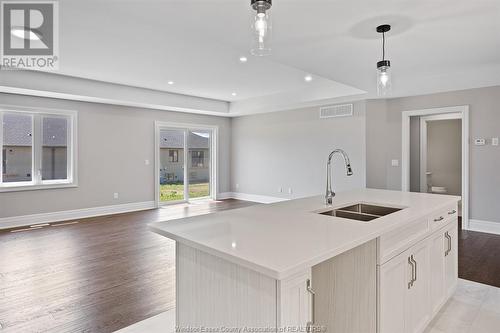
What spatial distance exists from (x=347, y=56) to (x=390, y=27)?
89 cm

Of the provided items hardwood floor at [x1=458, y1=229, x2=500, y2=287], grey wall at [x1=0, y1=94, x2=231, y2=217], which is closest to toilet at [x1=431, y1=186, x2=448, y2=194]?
hardwood floor at [x1=458, y1=229, x2=500, y2=287]

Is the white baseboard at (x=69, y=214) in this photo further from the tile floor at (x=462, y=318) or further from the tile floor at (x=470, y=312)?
the tile floor at (x=470, y=312)

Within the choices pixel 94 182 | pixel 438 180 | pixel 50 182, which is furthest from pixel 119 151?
pixel 438 180

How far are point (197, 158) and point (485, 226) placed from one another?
6.40m

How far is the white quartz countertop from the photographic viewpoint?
45.6 inches

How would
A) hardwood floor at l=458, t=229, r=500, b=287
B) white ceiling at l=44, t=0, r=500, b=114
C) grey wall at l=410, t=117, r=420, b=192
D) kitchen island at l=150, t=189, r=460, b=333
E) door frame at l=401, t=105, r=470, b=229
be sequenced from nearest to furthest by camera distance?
kitchen island at l=150, t=189, r=460, b=333 < white ceiling at l=44, t=0, r=500, b=114 < hardwood floor at l=458, t=229, r=500, b=287 < door frame at l=401, t=105, r=470, b=229 < grey wall at l=410, t=117, r=420, b=192

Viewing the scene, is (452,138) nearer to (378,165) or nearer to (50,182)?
(378,165)

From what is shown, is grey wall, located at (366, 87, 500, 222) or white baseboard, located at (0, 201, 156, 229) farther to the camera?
white baseboard, located at (0, 201, 156, 229)

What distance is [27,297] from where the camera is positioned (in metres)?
2.64

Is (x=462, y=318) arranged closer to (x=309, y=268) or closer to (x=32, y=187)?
(x=309, y=268)

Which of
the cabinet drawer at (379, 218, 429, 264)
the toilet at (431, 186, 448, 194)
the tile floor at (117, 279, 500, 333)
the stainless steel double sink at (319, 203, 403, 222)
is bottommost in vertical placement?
the tile floor at (117, 279, 500, 333)

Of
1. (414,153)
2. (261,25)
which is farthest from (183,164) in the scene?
(261,25)

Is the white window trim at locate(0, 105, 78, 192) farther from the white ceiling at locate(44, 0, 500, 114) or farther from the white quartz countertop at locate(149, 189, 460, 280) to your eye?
the white quartz countertop at locate(149, 189, 460, 280)

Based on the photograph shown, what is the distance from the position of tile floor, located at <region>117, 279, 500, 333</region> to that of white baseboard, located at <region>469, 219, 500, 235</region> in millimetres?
2616
